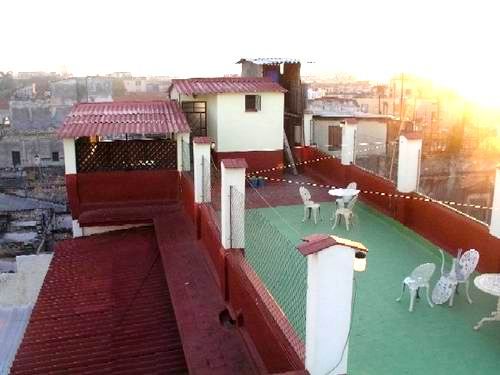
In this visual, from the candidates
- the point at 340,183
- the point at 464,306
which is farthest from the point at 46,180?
the point at 464,306

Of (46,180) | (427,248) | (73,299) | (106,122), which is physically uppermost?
(106,122)

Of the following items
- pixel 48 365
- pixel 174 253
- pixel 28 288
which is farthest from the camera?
pixel 28 288

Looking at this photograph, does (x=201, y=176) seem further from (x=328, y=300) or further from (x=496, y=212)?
(x=328, y=300)

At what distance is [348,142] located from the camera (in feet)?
44.5

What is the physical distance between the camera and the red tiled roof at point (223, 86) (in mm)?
15125

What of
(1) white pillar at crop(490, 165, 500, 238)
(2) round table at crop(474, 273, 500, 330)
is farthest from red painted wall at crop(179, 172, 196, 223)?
(2) round table at crop(474, 273, 500, 330)

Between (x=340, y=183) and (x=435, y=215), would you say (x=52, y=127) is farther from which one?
(x=435, y=215)

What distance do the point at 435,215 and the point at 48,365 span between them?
6.42m

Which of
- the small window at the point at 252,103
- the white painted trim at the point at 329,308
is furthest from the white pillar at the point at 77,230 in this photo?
the white painted trim at the point at 329,308

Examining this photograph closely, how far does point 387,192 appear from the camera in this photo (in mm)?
11289

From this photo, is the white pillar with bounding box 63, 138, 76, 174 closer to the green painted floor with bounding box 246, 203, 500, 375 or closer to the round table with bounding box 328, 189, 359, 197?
the green painted floor with bounding box 246, 203, 500, 375

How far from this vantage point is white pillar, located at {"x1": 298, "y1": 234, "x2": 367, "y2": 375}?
13.7ft

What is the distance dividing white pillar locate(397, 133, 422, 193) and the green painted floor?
53.1 inches

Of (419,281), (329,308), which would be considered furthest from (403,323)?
(329,308)
